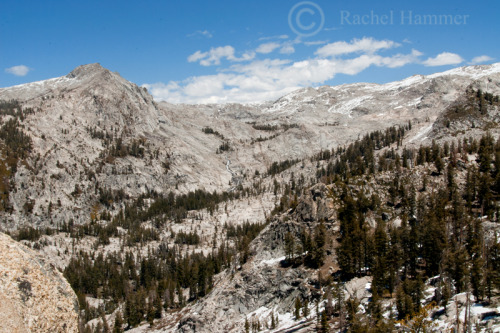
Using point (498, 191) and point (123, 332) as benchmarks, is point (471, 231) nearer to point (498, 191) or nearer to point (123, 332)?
point (498, 191)

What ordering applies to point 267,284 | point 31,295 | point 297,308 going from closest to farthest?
point 31,295 < point 297,308 < point 267,284

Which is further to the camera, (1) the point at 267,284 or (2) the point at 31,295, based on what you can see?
(1) the point at 267,284

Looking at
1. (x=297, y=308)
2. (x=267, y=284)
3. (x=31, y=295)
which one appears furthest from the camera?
(x=267, y=284)

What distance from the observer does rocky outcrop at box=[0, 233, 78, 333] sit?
34.4 feet

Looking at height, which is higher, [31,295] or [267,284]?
[31,295]

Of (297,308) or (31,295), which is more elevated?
(31,295)

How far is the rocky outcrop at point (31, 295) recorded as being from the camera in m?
10.5

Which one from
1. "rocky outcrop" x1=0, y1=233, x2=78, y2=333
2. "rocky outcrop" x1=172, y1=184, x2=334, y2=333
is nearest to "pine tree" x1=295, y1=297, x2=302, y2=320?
"rocky outcrop" x1=172, y1=184, x2=334, y2=333

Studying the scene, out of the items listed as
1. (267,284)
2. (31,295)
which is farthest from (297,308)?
(31,295)

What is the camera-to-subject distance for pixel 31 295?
11.2 m

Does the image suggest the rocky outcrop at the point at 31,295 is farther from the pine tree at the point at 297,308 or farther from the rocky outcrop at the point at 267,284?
the rocky outcrop at the point at 267,284

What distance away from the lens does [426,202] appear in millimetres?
119812

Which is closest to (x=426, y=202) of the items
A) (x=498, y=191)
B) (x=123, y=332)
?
(x=498, y=191)

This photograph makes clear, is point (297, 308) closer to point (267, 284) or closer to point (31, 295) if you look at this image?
point (267, 284)
